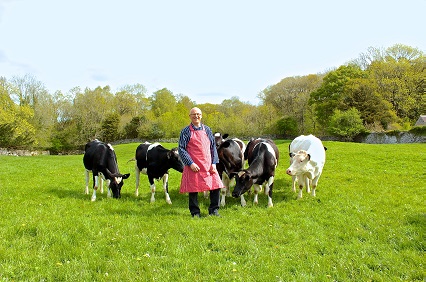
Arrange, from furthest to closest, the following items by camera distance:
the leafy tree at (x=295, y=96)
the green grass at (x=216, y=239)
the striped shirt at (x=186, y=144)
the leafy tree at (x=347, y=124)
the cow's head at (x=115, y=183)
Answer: the leafy tree at (x=295, y=96) → the leafy tree at (x=347, y=124) → the cow's head at (x=115, y=183) → the striped shirt at (x=186, y=144) → the green grass at (x=216, y=239)

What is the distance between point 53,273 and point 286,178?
1151 cm

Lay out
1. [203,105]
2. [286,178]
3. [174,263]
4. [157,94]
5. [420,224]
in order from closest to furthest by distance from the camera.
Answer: [174,263], [420,224], [286,178], [157,94], [203,105]

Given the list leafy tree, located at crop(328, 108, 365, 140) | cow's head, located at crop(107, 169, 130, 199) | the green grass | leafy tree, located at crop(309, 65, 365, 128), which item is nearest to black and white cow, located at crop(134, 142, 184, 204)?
the green grass

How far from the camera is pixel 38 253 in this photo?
5324 millimetres

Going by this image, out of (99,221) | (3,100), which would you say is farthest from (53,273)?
(3,100)

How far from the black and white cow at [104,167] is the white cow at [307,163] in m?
5.52

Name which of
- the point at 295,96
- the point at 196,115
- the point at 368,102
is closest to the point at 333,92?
the point at 368,102

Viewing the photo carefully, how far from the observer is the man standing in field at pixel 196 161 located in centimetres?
776

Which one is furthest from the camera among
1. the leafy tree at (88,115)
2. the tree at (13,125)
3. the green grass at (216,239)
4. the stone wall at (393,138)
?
the leafy tree at (88,115)

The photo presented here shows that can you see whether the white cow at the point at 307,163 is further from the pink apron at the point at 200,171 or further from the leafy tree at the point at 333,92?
the leafy tree at the point at 333,92

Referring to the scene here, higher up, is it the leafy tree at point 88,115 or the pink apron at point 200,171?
the leafy tree at point 88,115

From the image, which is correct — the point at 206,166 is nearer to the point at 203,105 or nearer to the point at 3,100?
the point at 3,100

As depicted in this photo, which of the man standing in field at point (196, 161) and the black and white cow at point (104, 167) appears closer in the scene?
the man standing in field at point (196, 161)

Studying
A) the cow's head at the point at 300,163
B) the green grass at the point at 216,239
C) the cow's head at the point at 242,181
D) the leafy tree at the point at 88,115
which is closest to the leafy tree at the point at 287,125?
the leafy tree at the point at 88,115
